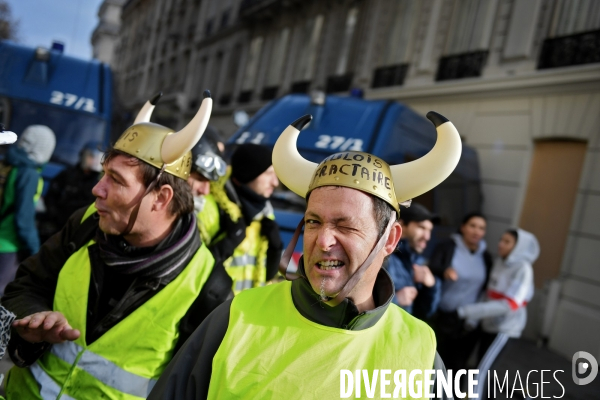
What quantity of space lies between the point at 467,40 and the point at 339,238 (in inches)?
459

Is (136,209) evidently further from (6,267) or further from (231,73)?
(231,73)

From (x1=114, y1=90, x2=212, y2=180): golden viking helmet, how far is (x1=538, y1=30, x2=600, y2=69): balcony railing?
348 inches

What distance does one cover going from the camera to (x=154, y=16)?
148 ft

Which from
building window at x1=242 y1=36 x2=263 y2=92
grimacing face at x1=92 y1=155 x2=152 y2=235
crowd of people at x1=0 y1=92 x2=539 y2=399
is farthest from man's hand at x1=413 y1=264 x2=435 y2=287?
building window at x1=242 y1=36 x2=263 y2=92

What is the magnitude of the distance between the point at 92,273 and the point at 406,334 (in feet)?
3.88

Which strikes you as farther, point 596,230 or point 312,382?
point 596,230

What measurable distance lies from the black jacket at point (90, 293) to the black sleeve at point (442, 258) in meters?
3.06

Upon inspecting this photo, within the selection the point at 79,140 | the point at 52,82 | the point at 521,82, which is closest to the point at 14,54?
the point at 52,82

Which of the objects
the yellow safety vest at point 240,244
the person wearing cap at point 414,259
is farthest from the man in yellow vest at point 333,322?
the person wearing cap at point 414,259

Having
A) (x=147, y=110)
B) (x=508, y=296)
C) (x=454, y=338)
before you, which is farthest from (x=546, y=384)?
(x=147, y=110)

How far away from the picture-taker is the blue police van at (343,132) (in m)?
5.95

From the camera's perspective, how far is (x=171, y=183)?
2365mm

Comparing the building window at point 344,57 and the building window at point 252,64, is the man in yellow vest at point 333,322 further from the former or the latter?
the building window at point 252,64

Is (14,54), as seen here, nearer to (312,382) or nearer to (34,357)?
(34,357)
